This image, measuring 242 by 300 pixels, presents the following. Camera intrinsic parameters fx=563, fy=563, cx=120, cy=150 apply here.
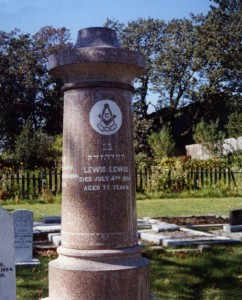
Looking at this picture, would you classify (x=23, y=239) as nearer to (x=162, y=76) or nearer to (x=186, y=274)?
(x=186, y=274)

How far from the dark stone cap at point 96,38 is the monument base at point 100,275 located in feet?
7.14

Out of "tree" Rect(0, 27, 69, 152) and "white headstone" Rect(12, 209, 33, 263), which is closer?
"white headstone" Rect(12, 209, 33, 263)

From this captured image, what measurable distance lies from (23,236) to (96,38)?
11.9ft

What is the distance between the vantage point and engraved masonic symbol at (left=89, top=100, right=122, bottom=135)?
19.0ft

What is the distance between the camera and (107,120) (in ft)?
19.1

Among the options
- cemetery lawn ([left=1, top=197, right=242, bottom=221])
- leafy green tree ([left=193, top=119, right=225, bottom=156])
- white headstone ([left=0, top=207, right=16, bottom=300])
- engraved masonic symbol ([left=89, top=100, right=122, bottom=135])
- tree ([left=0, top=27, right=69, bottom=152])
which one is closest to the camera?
white headstone ([left=0, top=207, right=16, bottom=300])

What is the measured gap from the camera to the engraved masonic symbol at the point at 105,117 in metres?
5.80

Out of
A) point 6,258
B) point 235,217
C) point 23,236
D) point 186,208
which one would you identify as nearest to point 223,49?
point 186,208

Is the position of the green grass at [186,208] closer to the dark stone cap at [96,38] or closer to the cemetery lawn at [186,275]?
the cemetery lawn at [186,275]

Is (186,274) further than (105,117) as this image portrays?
Yes

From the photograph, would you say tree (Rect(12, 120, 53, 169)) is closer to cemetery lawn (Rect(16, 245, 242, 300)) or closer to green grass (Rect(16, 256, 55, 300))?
cemetery lawn (Rect(16, 245, 242, 300))

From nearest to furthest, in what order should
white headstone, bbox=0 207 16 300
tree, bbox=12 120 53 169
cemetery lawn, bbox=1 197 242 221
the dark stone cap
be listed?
white headstone, bbox=0 207 16 300
the dark stone cap
cemetery lawn, bbox=1 197 242 221
tree, bbox=12 120 53 169

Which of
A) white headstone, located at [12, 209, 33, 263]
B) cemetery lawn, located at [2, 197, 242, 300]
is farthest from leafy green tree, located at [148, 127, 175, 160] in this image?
white headstone, located at [12, 209, 33, 263]

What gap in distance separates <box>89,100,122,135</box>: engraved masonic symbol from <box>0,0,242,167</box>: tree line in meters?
29.2
